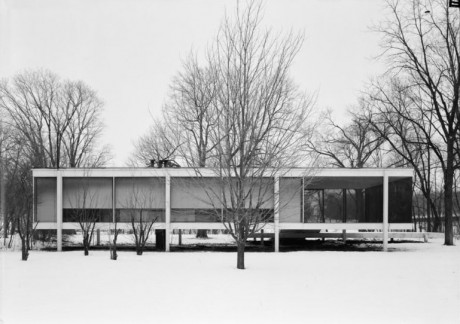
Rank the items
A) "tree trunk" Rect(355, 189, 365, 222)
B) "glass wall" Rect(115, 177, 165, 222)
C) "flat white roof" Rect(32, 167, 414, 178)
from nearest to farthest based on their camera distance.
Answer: "flat white roof" Rect(32, 167, 414, 178) < "glass wall" Rect(115, 177, 165, 222) < "tree trunk" Rect(355, 189, 365, 222)

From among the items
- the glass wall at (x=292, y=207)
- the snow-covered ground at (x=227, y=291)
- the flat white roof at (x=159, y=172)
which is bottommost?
the snow-covered ground at (x=227, y=291)

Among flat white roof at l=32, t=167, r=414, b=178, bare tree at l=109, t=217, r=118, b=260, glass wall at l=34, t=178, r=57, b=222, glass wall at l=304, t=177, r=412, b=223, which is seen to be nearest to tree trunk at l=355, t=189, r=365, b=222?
glass wall at l=304, t=177, r=412, b=223

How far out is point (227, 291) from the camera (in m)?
10.4

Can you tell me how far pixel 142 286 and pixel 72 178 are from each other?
12646 mm

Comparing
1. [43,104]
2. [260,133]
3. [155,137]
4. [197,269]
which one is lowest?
[197,269]

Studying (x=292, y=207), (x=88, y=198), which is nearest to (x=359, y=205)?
(x=292, y=207)

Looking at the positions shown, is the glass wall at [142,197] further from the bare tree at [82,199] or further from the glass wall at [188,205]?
the bare tree at [82,199]

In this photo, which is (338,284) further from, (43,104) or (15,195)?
(43,104)

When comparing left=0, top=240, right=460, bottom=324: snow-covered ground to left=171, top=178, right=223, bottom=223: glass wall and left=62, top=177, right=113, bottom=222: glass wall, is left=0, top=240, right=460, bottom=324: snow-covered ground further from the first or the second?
left=62, top=177, right=113, bottom=222: glass wall

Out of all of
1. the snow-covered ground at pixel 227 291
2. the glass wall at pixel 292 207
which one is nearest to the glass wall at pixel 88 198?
the snow-covered ground at pixel 227 291

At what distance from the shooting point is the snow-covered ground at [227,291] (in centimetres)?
816

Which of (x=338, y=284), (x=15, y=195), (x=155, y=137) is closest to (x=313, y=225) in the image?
(x=338, y=284)

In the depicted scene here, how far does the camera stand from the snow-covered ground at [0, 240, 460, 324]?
26.8ft

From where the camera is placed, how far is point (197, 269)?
14469 mm
